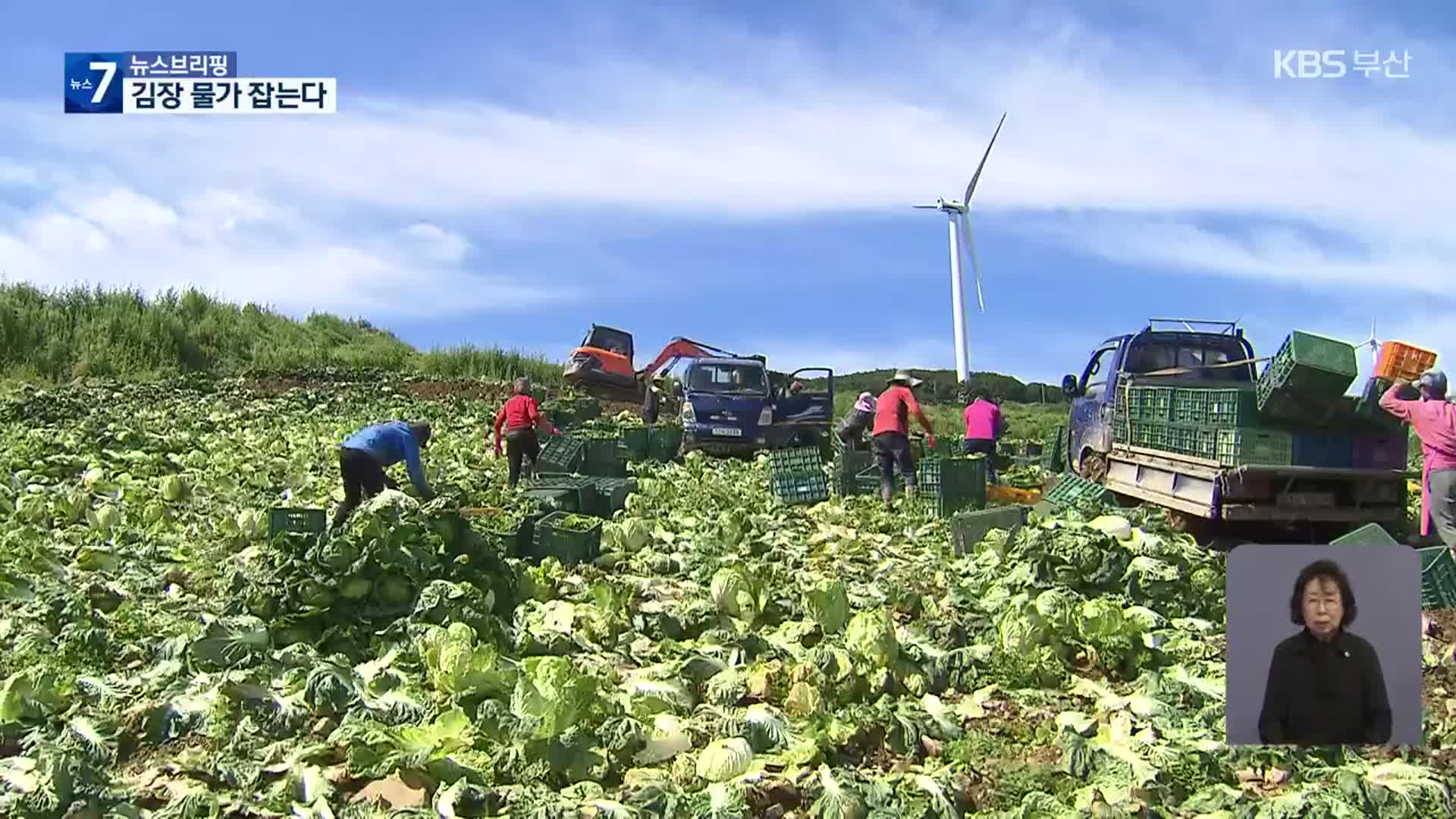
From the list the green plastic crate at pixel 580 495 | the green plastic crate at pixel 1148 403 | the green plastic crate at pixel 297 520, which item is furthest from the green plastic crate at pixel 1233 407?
the green plastic crate at pixel 297 520

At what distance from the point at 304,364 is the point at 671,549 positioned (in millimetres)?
28016

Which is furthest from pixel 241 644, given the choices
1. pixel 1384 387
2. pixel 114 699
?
pixel 1384 387

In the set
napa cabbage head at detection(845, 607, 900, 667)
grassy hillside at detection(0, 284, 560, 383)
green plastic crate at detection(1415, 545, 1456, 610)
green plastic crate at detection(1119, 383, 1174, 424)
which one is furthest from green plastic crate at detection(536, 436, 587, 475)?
grassy hillside at detection(0, 284, 560, 383)

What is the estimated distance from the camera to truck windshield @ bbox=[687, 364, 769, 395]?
760 inches

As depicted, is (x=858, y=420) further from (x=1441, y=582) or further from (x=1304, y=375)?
(x=1441, y=582)

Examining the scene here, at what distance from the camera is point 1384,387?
34.0ft

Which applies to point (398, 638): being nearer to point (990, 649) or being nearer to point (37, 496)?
point (990, 649)

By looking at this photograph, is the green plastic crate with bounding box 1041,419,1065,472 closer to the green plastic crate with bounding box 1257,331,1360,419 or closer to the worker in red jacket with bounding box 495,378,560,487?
the green plastic crate with bounding box 1257,331,1360,419

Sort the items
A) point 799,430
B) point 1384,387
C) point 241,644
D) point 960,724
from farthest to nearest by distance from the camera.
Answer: point 799,430, point 1384,387, point 241,644, point 960,724

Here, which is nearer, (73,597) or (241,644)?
(241,644)

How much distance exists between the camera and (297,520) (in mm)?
8070

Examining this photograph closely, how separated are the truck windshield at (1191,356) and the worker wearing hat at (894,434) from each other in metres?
2.43

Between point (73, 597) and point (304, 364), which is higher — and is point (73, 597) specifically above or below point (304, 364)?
below

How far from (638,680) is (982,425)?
932 cm
